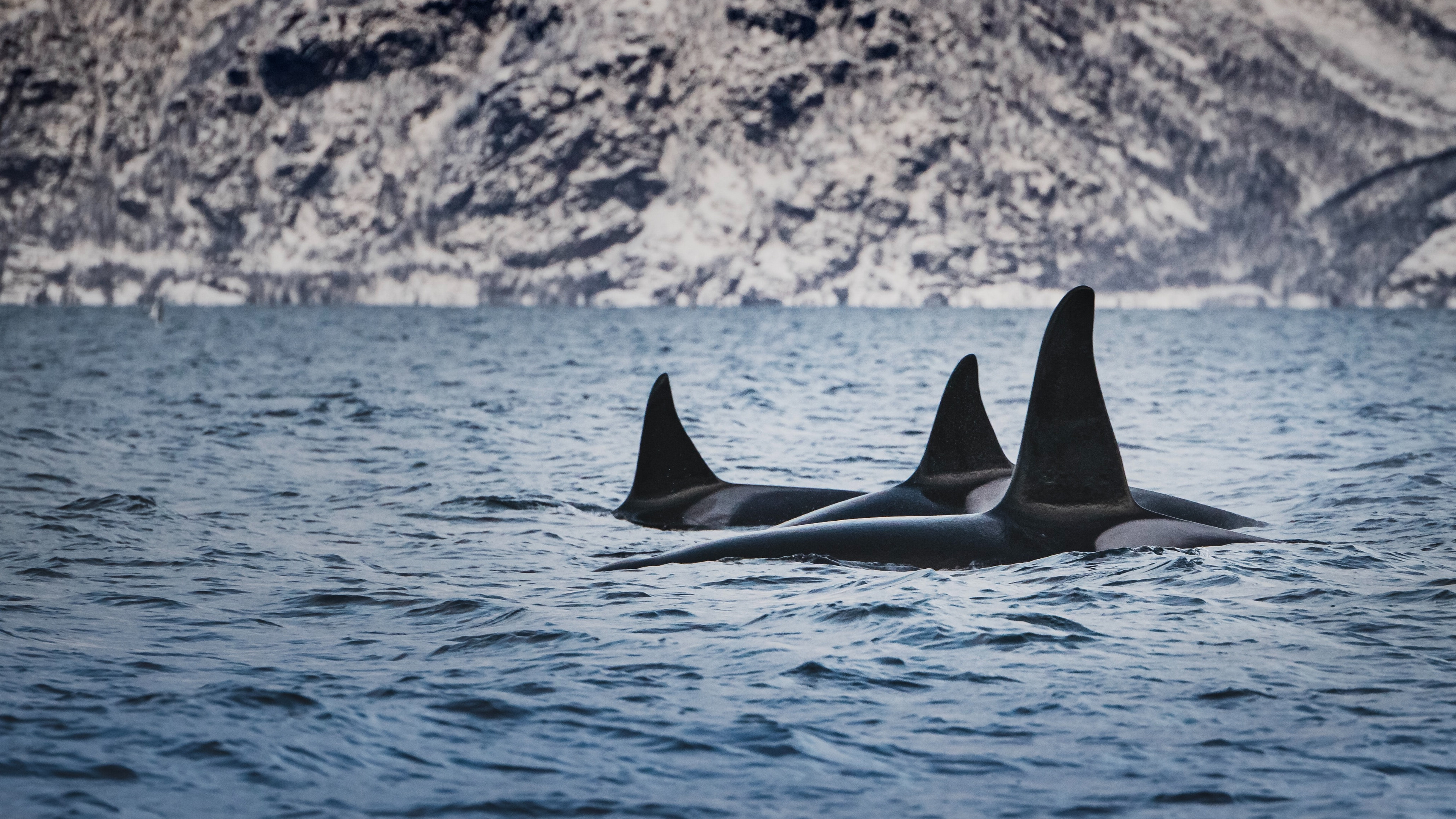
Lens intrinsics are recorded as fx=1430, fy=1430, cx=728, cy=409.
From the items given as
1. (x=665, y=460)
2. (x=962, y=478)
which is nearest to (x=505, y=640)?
(x=962, y=478)

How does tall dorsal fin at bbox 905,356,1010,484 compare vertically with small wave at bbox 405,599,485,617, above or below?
above

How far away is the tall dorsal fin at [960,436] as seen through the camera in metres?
14.7

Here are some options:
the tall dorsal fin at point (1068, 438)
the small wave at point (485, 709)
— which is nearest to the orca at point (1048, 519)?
the tall dorsal fin at point (1068, 438)

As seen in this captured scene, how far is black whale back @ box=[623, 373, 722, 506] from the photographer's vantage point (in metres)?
17.1

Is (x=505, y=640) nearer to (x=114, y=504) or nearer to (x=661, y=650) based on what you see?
(x=661, y=650)

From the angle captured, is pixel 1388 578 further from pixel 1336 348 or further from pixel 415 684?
pixel 1336 348

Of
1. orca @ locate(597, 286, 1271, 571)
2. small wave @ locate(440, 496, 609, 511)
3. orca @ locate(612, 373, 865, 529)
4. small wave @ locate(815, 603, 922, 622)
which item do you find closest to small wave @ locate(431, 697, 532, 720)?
small wave @ locate(815, 603, 922, 622)

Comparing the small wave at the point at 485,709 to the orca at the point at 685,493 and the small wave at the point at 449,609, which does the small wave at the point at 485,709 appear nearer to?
the small wave at the point at 449,609

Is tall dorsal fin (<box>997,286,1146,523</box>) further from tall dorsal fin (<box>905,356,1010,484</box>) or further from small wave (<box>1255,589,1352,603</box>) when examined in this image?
tall dorsal fin (<box>905,356,1010,484</box>)

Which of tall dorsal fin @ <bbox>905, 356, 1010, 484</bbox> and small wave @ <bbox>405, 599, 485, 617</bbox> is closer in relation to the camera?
small wave @ <bbox>405, 599, 485, 617</bbox>

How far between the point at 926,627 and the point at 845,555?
257cm

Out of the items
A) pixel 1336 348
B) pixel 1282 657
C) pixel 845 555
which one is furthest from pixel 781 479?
pixel 1336 348

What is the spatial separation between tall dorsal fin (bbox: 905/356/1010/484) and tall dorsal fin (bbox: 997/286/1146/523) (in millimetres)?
2611

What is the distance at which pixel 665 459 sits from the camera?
17.2 m
